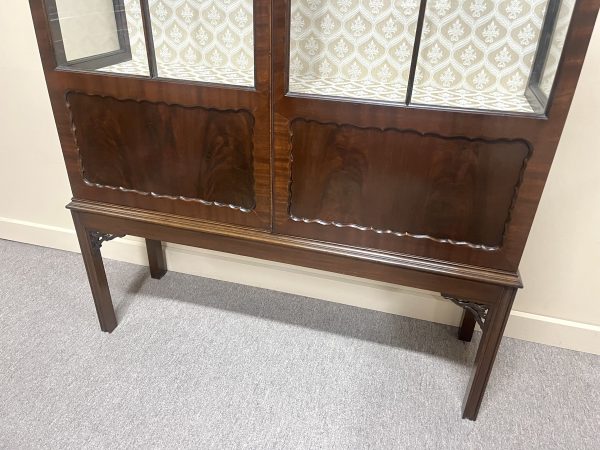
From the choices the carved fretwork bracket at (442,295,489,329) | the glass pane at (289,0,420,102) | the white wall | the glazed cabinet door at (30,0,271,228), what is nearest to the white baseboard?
the white wall

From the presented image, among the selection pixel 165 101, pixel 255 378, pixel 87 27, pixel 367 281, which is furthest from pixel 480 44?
pixel 255 378

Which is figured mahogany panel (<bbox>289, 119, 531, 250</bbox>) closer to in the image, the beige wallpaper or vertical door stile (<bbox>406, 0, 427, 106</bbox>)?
vertical door stile (<bbox>406, 0, 427, 106</bbox>)

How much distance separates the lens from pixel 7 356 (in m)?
1.45

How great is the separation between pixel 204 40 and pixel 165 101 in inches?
8.7

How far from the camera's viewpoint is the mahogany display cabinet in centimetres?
93

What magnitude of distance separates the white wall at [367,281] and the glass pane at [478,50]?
244 millimetres

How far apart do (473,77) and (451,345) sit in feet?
2.94

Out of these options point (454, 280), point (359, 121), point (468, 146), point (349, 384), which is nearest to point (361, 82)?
point (359, 121)

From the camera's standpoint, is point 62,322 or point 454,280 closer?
point 454,280

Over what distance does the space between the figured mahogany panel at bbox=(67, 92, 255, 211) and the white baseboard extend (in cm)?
61

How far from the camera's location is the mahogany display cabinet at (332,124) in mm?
935

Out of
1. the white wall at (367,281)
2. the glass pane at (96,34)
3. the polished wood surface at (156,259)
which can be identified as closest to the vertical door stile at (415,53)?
the white wall at (367,281)

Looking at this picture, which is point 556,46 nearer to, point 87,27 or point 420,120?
point 420,120

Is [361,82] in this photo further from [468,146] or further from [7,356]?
[7,356]
